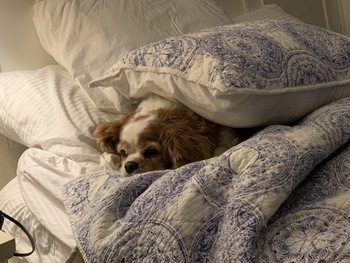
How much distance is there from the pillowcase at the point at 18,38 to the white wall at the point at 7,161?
0.72ft

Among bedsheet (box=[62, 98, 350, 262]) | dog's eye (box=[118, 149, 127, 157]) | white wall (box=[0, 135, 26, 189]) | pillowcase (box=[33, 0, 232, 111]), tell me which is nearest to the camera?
bedsheet (box=[62, 98, 350, 262])

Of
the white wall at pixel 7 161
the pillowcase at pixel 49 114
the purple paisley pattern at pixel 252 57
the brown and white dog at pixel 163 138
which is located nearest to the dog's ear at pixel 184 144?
the brown and white dog at pixel 163 138

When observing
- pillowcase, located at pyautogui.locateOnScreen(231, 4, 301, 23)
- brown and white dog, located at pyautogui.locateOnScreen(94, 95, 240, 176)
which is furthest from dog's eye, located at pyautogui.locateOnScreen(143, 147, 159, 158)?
pillowcase, located at pyautogui.locateOnScreen(231, 4, 301, 23)

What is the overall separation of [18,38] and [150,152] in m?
0.72

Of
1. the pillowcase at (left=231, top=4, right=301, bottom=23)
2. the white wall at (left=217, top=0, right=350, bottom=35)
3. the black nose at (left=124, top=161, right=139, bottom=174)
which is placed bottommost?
the white wall at (left=217, top=0, right=350, bottom=35)

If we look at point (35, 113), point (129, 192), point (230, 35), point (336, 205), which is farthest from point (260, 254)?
point (35, 113)

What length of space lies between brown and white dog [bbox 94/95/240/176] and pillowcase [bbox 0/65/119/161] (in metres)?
0.09

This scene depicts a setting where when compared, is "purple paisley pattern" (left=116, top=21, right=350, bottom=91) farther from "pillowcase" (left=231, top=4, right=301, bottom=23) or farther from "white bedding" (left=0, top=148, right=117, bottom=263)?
"pillowcase" (left=231, top=4, right=301, bottom=23)

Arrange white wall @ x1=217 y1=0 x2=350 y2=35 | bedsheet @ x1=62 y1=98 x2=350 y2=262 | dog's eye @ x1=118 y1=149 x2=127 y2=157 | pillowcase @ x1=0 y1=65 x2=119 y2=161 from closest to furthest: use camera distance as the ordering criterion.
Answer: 1. bedsheet @ x1=62 y1=98 x2=350 y2=262
2. dog's eye @ x1=118 y1=149 x2=127 y2=157
3. pillowcase @ x1=0 y1=65 x2=119 y2=161
4. white wall @ x1=217 y1=0 x2=350 y2=35

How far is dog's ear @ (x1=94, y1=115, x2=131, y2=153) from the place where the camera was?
135 cm

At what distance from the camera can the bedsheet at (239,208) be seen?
89 centimetres

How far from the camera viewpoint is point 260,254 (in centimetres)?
88

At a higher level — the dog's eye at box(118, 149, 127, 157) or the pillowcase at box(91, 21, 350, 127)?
the pillowcase at box(91, 21, 350, 127)

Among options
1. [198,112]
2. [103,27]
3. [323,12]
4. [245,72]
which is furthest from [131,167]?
[323,12]
